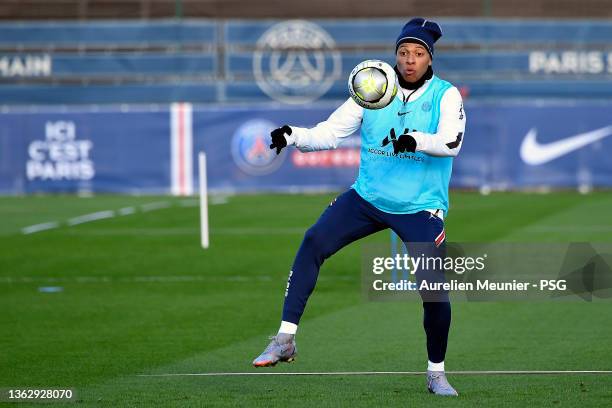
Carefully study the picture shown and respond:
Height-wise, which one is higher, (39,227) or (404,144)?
(404,144)

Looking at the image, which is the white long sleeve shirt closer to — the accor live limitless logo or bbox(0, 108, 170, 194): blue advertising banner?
bbox(0, 108, 170, 194): blue advertising banner

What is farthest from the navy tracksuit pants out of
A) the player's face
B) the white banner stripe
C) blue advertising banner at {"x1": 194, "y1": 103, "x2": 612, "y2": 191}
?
the white banner stripe

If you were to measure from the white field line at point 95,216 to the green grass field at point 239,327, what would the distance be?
1.39ft

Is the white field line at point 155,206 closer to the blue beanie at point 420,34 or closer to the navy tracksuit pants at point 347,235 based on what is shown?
the navy tracksuit pants at point 347,235

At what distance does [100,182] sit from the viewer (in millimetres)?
33719

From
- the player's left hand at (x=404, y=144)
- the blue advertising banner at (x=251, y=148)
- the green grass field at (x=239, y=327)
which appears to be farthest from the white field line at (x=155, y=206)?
the player's left hand at (x=404, y=144)

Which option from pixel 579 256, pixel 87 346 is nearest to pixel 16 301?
pixel 87 346

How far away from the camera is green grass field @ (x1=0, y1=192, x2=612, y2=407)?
8883mm

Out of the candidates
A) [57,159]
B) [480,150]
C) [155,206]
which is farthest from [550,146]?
[57,159]

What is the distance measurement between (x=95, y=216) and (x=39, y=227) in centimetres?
250

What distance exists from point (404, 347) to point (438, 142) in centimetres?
322

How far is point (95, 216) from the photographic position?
2634 cm

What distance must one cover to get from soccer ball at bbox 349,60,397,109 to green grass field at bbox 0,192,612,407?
187 cm

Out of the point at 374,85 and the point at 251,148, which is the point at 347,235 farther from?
the point at 251,148
